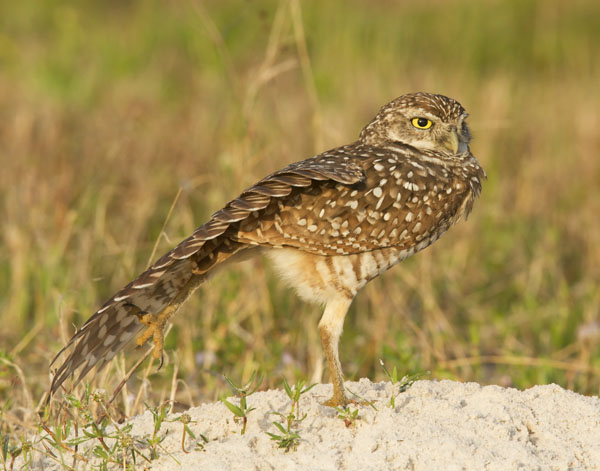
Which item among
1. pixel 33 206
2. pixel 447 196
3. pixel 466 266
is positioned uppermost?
pixel 447 196

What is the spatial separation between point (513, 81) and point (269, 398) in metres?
7.77

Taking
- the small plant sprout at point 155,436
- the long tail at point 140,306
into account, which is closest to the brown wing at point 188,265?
the long tail at point 140,306

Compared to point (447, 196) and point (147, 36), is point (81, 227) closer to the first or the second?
point (447, 196)

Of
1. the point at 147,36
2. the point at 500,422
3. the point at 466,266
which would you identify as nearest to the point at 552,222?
the point at 466,266

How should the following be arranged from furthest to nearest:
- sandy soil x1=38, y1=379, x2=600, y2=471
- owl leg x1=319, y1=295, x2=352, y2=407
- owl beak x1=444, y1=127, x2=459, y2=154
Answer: owl beak x1=444, y1=127, x2=459, y2=154 → owl leg x1=319, y1=295, x2=352, y2=407 → sandy soil x1=38, y1=379, x2=600, y2=471

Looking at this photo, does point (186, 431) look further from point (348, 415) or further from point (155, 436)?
point (348, 415)

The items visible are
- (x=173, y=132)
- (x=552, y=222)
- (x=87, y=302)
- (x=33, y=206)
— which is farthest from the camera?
(x=173, y=132)

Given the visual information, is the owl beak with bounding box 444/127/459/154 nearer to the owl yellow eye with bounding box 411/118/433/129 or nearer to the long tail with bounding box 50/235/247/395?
the owl yellow eye with bounding box 411/118/433/129

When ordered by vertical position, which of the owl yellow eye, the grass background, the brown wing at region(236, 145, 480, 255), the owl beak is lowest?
the grass background

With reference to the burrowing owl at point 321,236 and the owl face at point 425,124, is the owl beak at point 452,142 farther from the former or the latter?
the burrowing owl at point 321,236

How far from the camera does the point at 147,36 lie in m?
10.4

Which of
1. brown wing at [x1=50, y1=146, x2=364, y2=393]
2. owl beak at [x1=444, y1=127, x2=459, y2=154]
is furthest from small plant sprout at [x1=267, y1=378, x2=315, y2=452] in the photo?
owl beak at [x1=444, y1=127, x2=459, y2=154]

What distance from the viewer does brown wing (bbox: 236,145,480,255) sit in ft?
11.3

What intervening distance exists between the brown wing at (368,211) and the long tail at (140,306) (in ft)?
0.48
